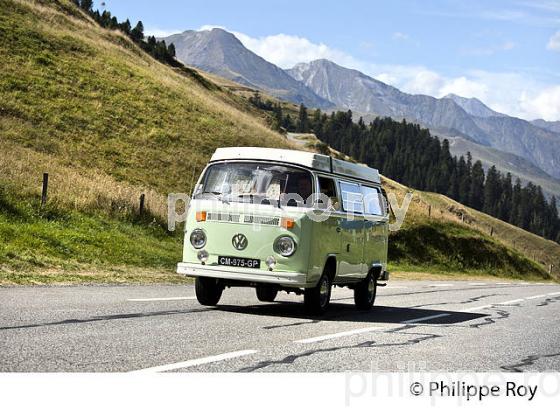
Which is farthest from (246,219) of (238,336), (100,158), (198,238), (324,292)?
(100,158)

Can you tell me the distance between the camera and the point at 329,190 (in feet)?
45.1

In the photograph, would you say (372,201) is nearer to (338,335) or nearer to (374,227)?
(374,227)

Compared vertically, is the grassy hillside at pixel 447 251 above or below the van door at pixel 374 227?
below

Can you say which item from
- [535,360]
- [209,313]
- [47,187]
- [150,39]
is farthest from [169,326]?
[150,39]

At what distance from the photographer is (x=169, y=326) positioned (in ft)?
34.0

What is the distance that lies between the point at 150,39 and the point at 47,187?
94.2 meters

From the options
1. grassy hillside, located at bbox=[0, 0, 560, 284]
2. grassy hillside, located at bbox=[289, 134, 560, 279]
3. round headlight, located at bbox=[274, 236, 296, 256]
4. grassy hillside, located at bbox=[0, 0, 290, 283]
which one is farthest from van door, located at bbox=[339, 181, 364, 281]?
grassy hillside, located at bbox=[289, 134, 560, 279]

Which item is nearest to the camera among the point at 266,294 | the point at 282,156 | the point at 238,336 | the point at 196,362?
the point at 196,362

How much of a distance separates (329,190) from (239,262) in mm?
2263

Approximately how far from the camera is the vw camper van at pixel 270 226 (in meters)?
12.5

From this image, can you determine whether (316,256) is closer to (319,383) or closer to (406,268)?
(319,383)

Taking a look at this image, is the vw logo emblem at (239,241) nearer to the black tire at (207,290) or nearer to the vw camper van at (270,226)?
the vw camper van at (270,226)

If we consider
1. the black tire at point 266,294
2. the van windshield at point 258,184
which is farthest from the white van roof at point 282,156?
the black tire at point 266,294

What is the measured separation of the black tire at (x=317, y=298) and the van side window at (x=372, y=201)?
2.72 meters
